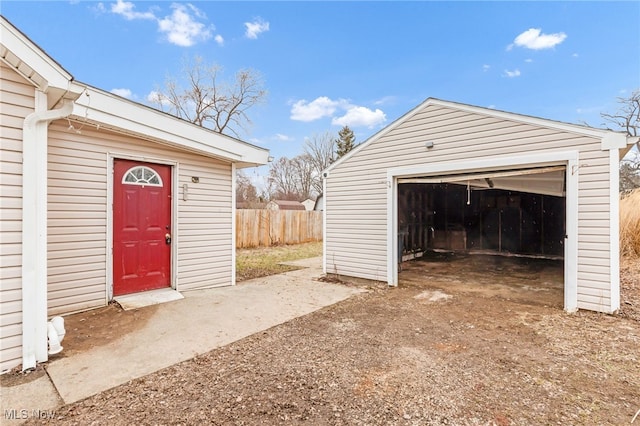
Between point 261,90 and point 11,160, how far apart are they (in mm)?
18086

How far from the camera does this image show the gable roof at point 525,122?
4.01 meters

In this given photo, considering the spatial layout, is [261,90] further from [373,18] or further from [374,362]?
[374,362]

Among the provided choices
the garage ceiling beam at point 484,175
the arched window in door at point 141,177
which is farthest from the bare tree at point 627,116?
the arched window in door at point 141,177

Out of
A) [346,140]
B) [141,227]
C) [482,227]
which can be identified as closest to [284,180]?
[346,140]

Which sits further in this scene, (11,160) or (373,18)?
(373,18)

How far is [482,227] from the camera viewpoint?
1077cm

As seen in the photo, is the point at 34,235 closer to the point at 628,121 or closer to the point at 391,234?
the point at 391,234

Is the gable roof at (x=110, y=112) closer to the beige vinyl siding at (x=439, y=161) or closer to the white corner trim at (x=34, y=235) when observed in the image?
the white corner trim at (x=34, y=235)

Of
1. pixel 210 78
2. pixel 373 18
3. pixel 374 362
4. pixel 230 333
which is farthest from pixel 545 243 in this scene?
pixel 210 78

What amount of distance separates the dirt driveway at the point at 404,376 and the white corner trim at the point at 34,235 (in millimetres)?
958

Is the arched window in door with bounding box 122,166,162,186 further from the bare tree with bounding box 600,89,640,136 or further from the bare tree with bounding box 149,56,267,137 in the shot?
the bare tree with bounding box 600,89,640,136

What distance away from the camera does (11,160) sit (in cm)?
254

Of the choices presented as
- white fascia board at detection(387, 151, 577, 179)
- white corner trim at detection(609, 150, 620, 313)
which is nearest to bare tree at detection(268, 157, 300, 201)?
white fascia board at detection(387, 151, 577, 179)

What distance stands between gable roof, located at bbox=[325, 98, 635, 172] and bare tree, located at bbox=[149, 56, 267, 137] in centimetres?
1473
